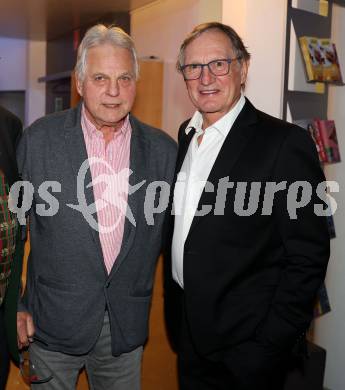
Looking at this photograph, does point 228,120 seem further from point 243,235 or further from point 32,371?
point 32,371

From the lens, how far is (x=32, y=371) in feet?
6.38

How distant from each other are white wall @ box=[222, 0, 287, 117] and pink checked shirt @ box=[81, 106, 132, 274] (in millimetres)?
1224

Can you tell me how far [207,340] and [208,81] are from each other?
3.24ft

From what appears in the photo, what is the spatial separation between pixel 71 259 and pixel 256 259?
69 centimetres

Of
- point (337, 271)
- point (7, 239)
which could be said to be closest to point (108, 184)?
point (7, 239)

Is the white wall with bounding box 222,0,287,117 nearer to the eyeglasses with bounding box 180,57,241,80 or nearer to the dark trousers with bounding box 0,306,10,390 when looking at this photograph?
the eyeglasses with bounding box 180,57,241,80

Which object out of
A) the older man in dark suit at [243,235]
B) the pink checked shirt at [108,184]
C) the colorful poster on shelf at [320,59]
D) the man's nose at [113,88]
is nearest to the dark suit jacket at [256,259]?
the older man in dark suit at [243,235]

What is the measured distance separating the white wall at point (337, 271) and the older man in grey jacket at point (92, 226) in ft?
5.17

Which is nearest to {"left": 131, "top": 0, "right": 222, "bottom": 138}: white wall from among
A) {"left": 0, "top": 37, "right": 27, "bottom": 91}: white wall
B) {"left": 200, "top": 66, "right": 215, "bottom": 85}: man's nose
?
{"left": 200, "top": 66, "right": 215, "bottom": 85}: man's nose

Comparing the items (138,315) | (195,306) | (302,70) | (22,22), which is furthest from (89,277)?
(22,22)

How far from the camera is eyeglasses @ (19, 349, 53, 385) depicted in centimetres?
192

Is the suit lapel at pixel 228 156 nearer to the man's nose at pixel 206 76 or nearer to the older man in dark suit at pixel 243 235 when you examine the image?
the older man in dark suit at pixel 243 235

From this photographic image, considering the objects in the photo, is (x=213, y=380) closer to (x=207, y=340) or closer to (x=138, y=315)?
(x=207, y=340)

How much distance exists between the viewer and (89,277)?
1862mm
